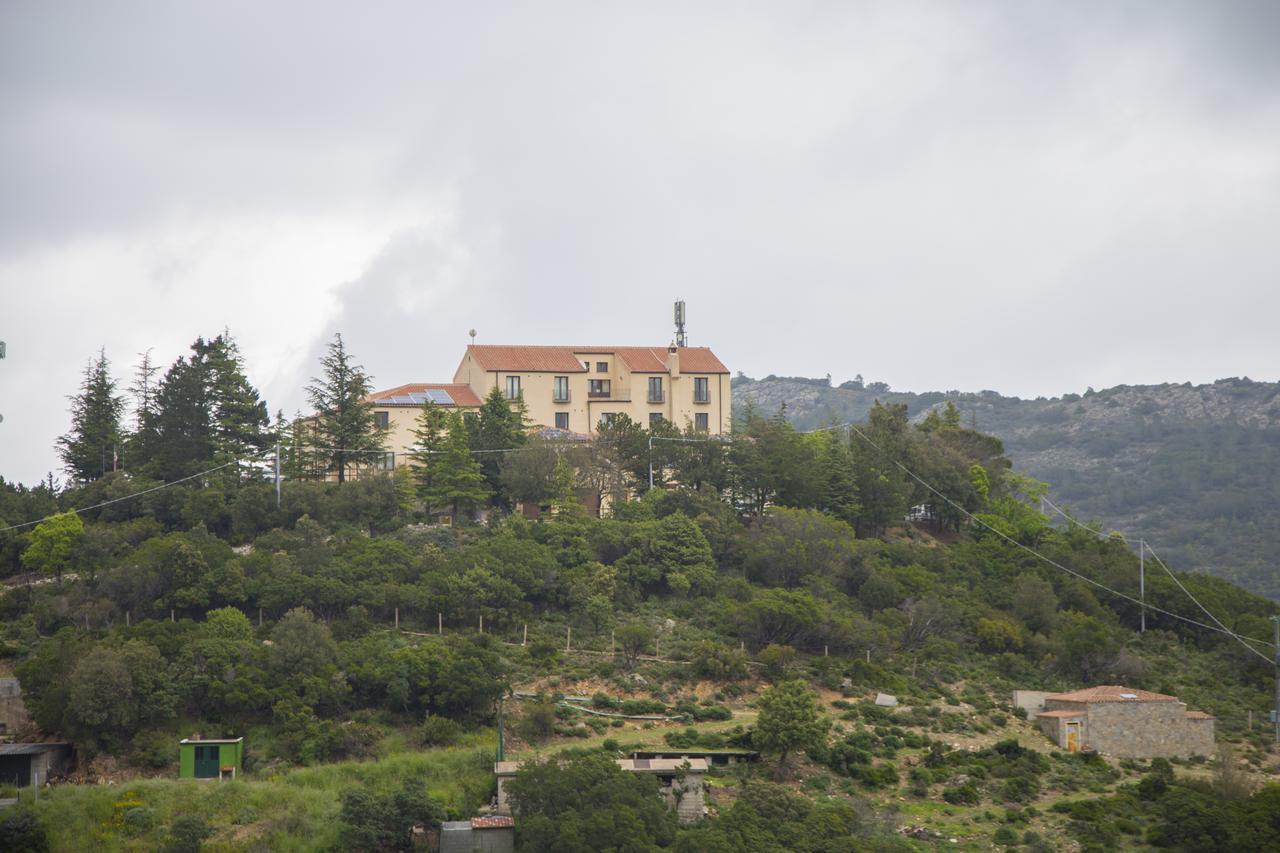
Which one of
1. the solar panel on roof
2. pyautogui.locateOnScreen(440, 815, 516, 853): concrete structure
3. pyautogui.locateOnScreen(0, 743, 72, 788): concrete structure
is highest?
the solar panel on roof

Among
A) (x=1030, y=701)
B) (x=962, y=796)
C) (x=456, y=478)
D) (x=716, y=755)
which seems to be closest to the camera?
(x=962, y=796)

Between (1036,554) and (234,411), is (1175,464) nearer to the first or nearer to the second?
(1036,554)

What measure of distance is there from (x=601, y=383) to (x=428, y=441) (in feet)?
42.2

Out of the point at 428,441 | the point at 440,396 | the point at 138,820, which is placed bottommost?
the point at 138,820

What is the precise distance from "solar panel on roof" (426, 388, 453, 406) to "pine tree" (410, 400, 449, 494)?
3109 mm

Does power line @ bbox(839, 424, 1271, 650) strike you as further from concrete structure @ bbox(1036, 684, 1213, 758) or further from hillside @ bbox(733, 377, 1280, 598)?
hillside @ bbox(733, 377, 1280, 598)

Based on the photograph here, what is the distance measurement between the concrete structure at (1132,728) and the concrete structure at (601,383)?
81.2 ft

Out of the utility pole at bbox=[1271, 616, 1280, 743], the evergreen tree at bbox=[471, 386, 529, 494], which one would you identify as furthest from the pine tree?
the utility pole at bbox=[1271, 616, 1280, 743]

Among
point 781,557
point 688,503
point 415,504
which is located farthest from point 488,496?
point 781,557

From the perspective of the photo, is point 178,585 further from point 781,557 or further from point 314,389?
point 781,557

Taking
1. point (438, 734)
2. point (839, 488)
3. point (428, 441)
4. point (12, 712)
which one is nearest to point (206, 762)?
point (438, 734)

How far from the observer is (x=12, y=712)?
40750mm

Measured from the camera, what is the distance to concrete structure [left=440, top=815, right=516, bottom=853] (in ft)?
109

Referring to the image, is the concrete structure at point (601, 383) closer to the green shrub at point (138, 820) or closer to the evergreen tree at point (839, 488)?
the evergreen tree at point (839, 488)
